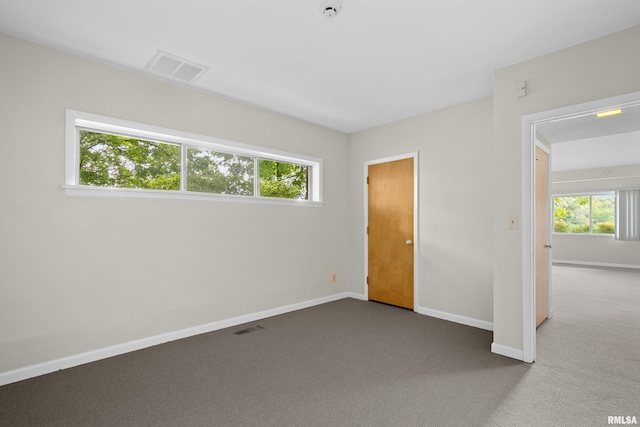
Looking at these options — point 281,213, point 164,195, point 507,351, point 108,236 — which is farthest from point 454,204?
point 108,236

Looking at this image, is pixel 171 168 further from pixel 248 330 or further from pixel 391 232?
pixel 391 232

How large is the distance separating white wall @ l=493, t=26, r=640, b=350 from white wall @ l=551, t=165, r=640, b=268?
8.07m

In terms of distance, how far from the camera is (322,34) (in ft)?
8.00

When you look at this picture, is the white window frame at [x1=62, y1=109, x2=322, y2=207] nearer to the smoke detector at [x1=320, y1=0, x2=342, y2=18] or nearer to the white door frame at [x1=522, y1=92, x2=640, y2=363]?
the smoke detector at [x1=320, y1=0, x2=342, y2=18]

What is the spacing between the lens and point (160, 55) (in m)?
2.72

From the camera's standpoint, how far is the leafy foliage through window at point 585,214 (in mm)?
9031

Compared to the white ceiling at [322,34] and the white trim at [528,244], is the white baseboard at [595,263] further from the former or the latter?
the white ceiling at [322,34]

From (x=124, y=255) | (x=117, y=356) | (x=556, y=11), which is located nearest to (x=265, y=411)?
(x=117, y=356)

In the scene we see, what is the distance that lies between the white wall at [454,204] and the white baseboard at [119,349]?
2.00 metres

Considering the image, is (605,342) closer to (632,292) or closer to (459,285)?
(459,285)

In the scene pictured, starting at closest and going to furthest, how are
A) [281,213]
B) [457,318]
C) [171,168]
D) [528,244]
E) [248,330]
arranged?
[528,244], [171,168], [248,330], [457,318], [281,213]

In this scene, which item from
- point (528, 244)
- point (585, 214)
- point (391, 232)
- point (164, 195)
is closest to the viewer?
point (528, 244)

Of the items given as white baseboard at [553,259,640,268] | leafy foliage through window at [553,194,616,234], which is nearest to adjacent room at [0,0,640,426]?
white baseboard at [553,259,640,268]

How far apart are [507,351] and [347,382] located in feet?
5.06
